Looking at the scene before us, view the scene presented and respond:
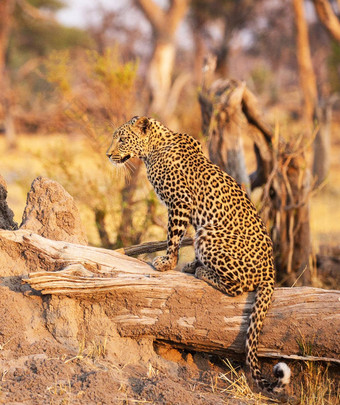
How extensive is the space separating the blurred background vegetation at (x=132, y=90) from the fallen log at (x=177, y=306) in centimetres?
130

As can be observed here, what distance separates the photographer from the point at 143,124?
18.1ft

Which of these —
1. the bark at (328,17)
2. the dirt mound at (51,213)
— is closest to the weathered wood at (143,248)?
the dirt mound at (51,213)

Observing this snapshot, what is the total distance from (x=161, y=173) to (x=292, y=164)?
3.02m

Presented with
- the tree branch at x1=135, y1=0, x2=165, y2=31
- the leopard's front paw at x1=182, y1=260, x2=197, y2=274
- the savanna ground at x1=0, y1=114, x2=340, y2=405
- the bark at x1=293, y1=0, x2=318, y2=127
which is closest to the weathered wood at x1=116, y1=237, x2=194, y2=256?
the leopard's front paw at x1=182, y1=260, x2=197, y2=274

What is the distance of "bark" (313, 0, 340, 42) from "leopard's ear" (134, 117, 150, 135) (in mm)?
8761

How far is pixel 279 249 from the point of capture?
313 inches

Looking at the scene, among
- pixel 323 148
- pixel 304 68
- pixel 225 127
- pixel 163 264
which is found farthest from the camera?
pixel 304 68

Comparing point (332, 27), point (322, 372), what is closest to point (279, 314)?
point (322, 372)

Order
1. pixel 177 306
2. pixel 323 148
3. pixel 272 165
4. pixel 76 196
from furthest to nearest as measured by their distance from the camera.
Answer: pixel 323 148
pixel 76 196
pixel 272 165
pixel 177 306

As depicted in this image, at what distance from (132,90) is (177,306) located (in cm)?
494

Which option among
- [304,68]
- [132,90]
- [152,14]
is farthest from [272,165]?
[152,14]

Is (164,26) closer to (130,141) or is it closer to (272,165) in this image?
(272,165)

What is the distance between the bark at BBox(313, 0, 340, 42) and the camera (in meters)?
12.8

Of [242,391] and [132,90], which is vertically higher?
[132,90]
